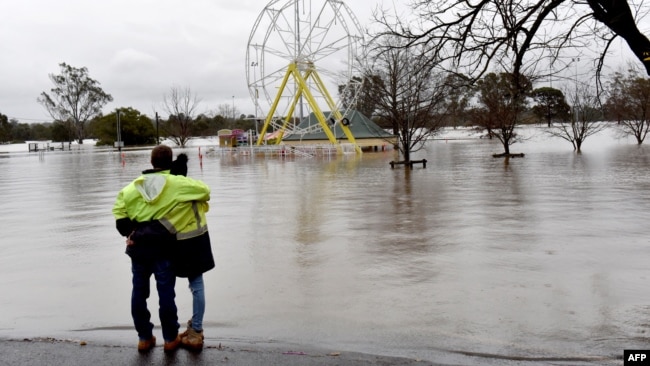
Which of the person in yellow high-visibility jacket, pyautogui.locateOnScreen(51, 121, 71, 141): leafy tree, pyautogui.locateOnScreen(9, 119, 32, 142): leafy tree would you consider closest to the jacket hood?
the person in yellow high-visibility jacket

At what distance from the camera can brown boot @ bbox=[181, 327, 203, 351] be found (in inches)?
170

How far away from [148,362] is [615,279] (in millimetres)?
4689

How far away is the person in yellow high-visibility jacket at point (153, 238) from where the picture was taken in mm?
4336

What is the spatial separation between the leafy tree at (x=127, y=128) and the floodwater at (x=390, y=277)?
7034cm

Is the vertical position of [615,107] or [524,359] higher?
[615,107]

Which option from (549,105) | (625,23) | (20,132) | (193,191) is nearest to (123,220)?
(193,191)

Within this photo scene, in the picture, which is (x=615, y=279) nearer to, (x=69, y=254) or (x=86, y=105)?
(x=69, y=254)

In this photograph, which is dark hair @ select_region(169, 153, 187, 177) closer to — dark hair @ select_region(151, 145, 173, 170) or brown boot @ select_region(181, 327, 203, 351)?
dark hair @ select_region(151, 145, 173, 170)

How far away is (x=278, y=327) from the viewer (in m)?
4.85

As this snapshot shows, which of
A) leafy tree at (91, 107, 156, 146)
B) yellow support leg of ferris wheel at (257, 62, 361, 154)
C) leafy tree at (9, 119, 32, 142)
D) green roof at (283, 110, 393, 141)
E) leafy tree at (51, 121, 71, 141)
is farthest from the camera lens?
leafy tree at (9, 119, 32, 142)

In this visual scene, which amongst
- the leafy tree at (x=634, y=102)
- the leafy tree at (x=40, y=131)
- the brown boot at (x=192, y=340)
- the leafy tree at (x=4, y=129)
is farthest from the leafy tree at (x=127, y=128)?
the brown boot at (x=192, y=340)

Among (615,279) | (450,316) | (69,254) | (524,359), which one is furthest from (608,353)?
(69,254)

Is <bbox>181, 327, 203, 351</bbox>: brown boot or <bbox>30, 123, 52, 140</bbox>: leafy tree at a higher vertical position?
<bbox>30, 123, 52, 140</bbox>: leafy tree

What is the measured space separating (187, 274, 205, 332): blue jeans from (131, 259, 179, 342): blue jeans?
15cm
